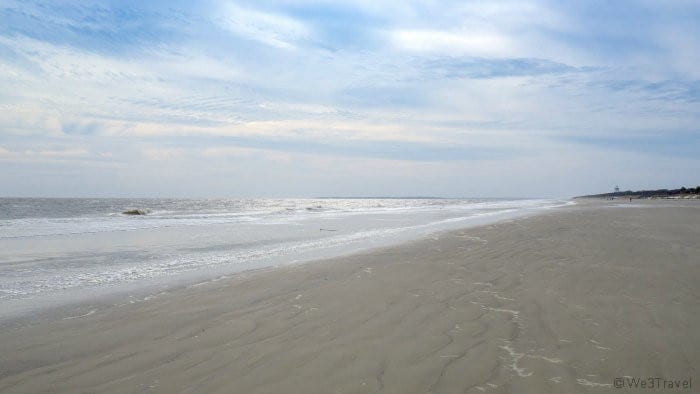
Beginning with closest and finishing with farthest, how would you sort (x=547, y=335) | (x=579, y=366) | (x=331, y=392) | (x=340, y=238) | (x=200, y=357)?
(x=331, y=392) < (x=579, y=366) < (x=200, y=357) < (x=547, y=335) < (x=340, y=238)

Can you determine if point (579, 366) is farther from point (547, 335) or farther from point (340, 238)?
point (340, 238)

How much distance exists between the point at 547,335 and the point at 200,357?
12.1 feet

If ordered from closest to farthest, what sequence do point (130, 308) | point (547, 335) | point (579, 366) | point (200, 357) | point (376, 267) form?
point (579, 366) → point (200, 357) → point (547, 335) → point (130, 308) → point (376, 267)

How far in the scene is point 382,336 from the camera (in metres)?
4.63

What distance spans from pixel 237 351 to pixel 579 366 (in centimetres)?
331

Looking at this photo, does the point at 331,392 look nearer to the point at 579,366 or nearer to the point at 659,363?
the point at 579,366

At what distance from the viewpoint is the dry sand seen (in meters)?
3.62

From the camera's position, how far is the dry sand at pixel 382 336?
11.9ft

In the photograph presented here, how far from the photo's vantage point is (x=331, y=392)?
3.39 metres

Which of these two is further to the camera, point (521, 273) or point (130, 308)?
point (521, 273)

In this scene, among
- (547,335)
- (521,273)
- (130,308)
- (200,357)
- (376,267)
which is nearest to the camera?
(200,357)

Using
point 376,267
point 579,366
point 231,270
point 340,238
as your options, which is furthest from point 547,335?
point 340,238

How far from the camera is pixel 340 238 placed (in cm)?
1536

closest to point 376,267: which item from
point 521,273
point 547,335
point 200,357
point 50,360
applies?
point 521,273
